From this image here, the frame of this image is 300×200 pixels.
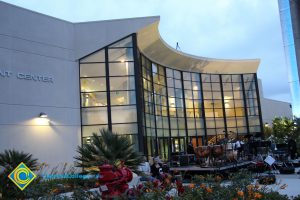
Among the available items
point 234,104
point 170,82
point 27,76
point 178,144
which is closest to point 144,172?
point 27,76

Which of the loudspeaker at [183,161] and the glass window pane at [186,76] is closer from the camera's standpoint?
the loudspeaker at [183,161]

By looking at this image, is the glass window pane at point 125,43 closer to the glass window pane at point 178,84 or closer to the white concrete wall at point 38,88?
the white concrete wall at point 38,88

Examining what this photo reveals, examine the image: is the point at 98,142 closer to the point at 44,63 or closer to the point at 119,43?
the point at 44,63

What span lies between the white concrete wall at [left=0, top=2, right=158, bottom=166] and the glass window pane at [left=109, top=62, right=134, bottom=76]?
5.08 feet

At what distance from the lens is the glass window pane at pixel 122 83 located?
2234cm

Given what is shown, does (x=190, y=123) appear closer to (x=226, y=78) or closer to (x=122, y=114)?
(x=226, y=78)

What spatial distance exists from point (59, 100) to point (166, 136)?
11833mm

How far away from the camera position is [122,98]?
22266 mm

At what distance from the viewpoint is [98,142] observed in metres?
9.88

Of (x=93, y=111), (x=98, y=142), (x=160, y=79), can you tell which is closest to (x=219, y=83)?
(x=160, y=79)

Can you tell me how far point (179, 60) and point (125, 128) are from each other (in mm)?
12375

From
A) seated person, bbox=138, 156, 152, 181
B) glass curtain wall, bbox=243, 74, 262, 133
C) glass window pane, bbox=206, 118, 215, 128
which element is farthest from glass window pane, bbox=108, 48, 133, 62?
glass curtain wall, bbox=243, 74, 262, 133

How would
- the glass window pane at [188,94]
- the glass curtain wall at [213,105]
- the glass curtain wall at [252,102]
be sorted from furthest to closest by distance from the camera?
the glass curtain wall at [252,102], the glass curtain wall at [213,105], the glass window pane at [188,94]

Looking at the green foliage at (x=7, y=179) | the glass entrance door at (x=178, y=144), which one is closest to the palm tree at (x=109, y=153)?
the green foliage at (x=7, y=179)
